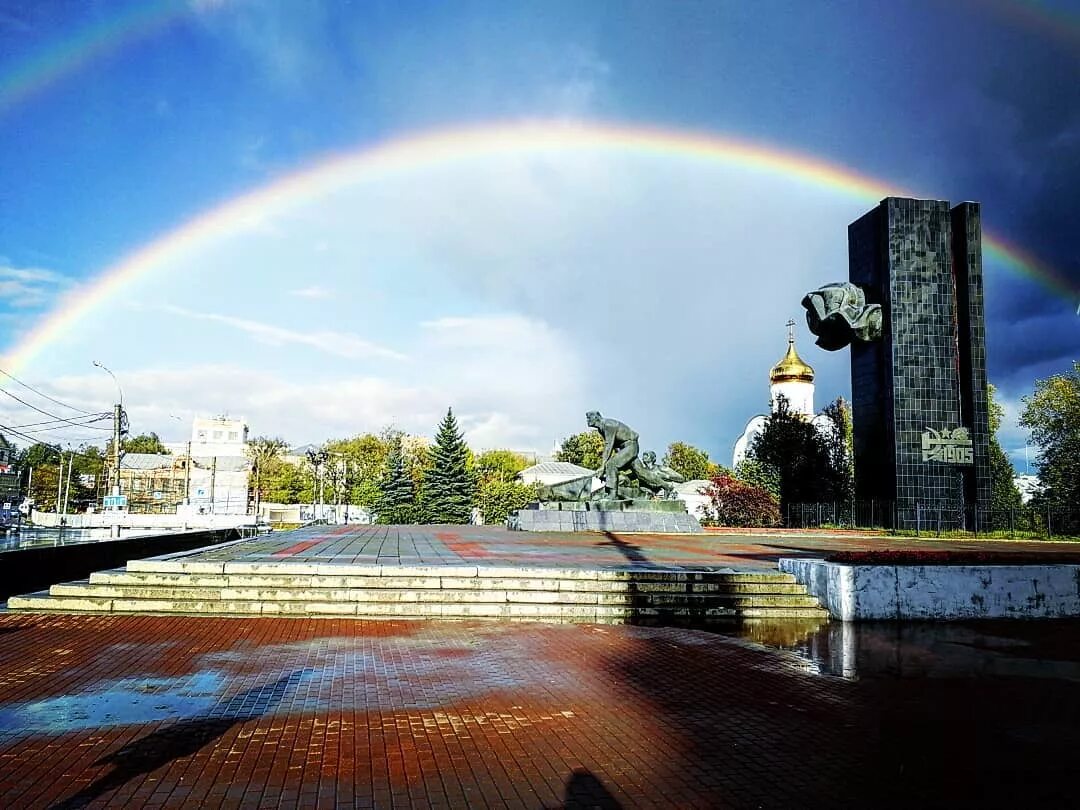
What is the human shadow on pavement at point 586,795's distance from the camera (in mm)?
4293

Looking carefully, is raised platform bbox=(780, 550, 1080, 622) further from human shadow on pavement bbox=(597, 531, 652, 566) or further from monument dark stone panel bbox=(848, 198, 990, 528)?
monument dark stone panel bbox=(848, 198, 990, 528)

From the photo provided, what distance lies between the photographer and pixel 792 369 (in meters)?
79.3

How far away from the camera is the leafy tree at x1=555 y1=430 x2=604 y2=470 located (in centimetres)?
9194

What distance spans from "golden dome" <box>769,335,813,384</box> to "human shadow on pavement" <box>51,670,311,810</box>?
78.5m

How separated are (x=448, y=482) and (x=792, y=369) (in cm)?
4521

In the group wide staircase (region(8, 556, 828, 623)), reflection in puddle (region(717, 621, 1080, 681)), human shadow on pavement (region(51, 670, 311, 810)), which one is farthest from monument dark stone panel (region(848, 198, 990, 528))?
human shadow on pavement (region(51, 670, 311, 810))

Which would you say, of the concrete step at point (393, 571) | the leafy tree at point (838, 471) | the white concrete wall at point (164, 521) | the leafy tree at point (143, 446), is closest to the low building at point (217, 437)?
the leafy tree at point (143, 446)

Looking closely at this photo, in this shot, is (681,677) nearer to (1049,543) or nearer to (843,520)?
(1049,543)

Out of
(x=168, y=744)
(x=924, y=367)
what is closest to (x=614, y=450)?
(x=924, y=367)

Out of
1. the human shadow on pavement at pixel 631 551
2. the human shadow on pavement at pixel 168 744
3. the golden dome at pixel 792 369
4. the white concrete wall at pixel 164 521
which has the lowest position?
the white concrete wall at pixel 164 521

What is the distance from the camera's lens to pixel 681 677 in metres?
7.54

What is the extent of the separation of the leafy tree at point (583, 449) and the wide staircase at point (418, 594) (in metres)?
77.3

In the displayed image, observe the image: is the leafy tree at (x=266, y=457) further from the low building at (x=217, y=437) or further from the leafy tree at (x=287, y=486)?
the low building at (x=217, y=437)

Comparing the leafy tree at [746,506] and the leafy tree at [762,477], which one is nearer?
the leafy tree at [746,506]
